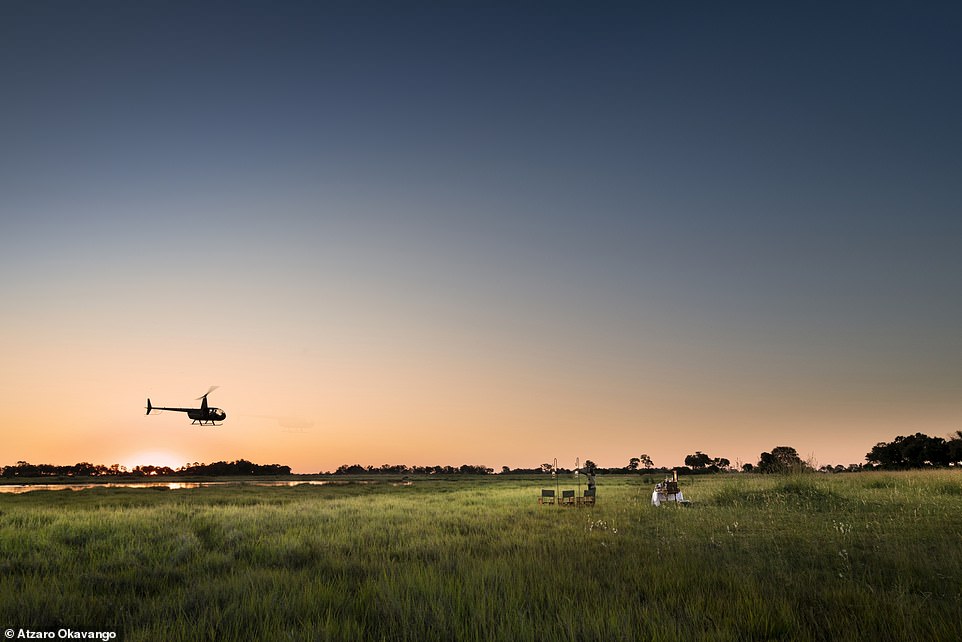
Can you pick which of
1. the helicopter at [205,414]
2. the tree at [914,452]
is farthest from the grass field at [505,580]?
the tree at [914,452]

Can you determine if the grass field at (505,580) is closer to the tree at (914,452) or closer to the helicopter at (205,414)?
the helicopter at (205,414)

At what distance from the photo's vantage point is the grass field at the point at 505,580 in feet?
17.7

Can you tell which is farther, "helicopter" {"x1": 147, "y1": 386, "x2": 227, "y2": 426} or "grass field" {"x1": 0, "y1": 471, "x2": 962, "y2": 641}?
"helicopter" {"x1": 147, "y1": 386, "x2": 227, "y2": 426}

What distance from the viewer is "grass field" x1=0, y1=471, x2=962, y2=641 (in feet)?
17.7

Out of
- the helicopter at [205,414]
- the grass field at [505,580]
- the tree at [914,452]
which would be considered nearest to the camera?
the grass field at [505,580]

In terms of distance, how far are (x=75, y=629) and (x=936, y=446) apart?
14536 centimetres

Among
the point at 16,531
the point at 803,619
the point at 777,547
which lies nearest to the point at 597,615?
the point at 803,619

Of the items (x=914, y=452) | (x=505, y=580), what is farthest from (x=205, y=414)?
(x=914, y=452)

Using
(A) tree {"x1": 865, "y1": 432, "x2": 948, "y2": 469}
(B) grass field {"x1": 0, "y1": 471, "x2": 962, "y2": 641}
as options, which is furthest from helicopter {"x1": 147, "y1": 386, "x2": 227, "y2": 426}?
(A) tree {"x1": 865, "y1": 432, "x2": 948, "y2": 469}

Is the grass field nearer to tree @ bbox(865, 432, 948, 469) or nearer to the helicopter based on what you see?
the helicopter

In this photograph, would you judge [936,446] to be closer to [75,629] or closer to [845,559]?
[845,559]

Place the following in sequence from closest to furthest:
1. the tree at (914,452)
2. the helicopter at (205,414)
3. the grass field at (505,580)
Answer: the grass field at (505,580), the helicopter at (205,414), the tree at (914,452)

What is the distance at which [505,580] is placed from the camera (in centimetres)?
746

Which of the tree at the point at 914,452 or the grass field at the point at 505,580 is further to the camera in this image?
the tree at the point at 914,452
